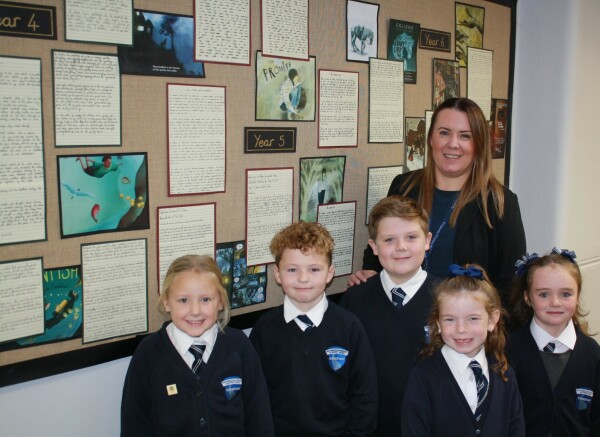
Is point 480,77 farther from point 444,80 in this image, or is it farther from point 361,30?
point 361,30

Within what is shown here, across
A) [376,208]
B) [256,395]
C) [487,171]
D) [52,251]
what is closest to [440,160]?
[487,171]

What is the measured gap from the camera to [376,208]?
200 cm

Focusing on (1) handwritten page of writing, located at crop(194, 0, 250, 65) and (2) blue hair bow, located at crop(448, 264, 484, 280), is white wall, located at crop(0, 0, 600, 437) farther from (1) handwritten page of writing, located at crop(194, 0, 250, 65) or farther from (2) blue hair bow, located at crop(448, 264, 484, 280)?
(1) handwritten page of writing, located at crop(194, 0, 250, 65)

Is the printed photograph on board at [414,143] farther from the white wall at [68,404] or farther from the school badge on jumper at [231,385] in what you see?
the white wall at [68,404]

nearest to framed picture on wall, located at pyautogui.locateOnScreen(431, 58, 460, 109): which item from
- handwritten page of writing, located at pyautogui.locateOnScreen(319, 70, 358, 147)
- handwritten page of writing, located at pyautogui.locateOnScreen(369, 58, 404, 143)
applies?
handwritten page of writing, located at pyautogui.locateOnScreen(369, 58, 404, 143)

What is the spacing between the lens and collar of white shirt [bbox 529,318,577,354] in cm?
202

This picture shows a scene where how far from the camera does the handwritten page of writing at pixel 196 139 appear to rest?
5.91 ft

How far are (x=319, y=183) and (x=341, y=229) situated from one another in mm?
243

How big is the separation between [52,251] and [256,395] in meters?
0.71

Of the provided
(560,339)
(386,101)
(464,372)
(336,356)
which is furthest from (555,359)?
(386,101)

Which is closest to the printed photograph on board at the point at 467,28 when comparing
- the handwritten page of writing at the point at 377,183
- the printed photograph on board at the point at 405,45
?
the printed photograph on board at the point at 405,45

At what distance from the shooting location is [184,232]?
1.87 m

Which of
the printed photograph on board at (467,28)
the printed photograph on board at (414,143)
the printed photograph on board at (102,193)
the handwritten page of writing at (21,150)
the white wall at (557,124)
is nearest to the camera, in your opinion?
the handwritten page of writing at (21,150)

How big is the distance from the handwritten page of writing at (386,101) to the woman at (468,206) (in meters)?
0.27
